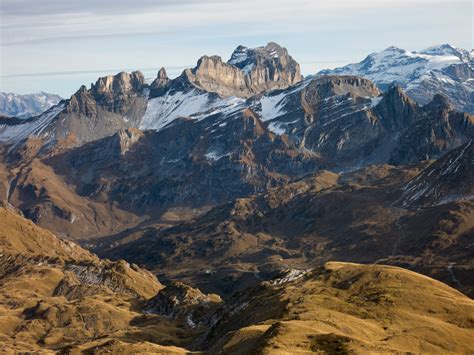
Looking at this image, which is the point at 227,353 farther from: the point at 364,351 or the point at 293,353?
the point at 364,351

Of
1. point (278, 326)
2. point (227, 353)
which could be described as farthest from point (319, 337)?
point (227, 353)

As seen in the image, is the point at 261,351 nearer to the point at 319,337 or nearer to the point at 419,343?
the point at 319,337

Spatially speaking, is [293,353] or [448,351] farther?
[448,351]

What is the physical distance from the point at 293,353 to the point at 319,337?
14.4m

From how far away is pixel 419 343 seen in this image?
19512 cm

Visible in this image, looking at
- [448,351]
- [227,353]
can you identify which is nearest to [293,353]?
[227,353]

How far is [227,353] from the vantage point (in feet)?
655

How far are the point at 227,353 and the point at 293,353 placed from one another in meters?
26.8

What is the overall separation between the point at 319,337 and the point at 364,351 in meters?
16.6

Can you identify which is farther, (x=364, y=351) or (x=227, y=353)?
(x=227, y=353)

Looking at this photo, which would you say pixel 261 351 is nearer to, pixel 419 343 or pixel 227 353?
pixel 227 353

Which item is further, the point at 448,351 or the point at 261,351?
the point at 448,351

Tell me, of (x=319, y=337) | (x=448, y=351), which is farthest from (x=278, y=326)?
(x=448, y=351)

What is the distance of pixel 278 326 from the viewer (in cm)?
19675
